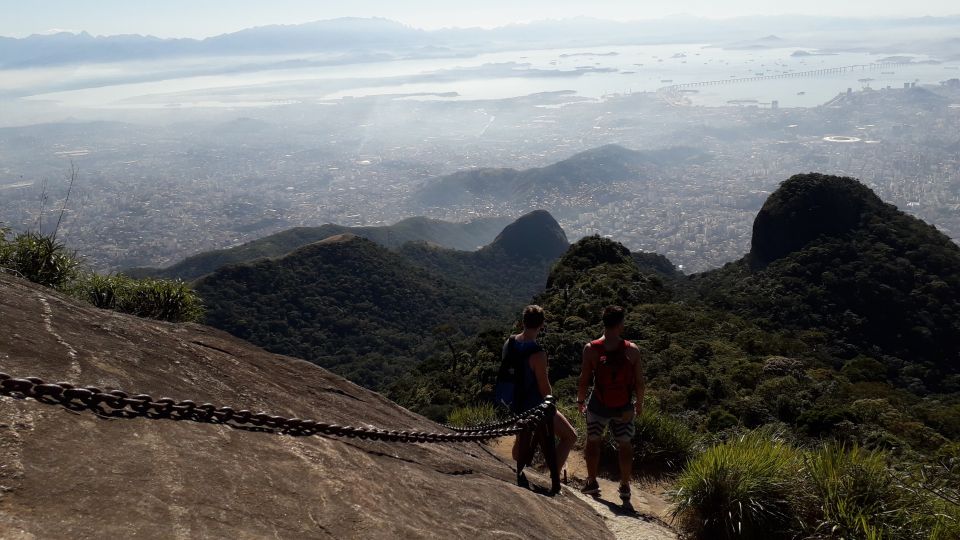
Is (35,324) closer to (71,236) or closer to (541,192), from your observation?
(71,236)

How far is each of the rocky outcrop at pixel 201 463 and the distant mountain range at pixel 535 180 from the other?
166716mm

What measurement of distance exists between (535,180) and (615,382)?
177297 mm

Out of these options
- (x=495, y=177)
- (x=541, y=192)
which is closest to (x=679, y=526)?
(x=541, y=192)

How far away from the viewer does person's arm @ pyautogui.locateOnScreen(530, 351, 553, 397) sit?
5.30 m

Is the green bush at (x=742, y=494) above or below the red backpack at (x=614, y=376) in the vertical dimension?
below

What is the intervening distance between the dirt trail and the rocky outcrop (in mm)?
468

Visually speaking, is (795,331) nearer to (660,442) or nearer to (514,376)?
(660,442)

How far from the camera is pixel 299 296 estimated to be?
158 ft

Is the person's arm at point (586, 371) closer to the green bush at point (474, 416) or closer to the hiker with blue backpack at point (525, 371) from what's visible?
the hiker with blue backpack at point (525, 371)

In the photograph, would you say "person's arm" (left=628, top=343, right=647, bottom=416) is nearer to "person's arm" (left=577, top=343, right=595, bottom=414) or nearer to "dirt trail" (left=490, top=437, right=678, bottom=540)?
"person's arm" (left=577, top=343, right=595, bottom=414)

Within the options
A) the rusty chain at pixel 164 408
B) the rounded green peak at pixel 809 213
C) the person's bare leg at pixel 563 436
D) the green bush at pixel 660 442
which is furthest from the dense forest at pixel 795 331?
the rusty chain at pixel 164 408

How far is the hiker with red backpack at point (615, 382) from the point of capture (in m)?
5.61

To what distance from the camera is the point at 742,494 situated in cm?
491

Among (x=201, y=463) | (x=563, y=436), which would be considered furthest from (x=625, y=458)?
(x=201, y=463)
